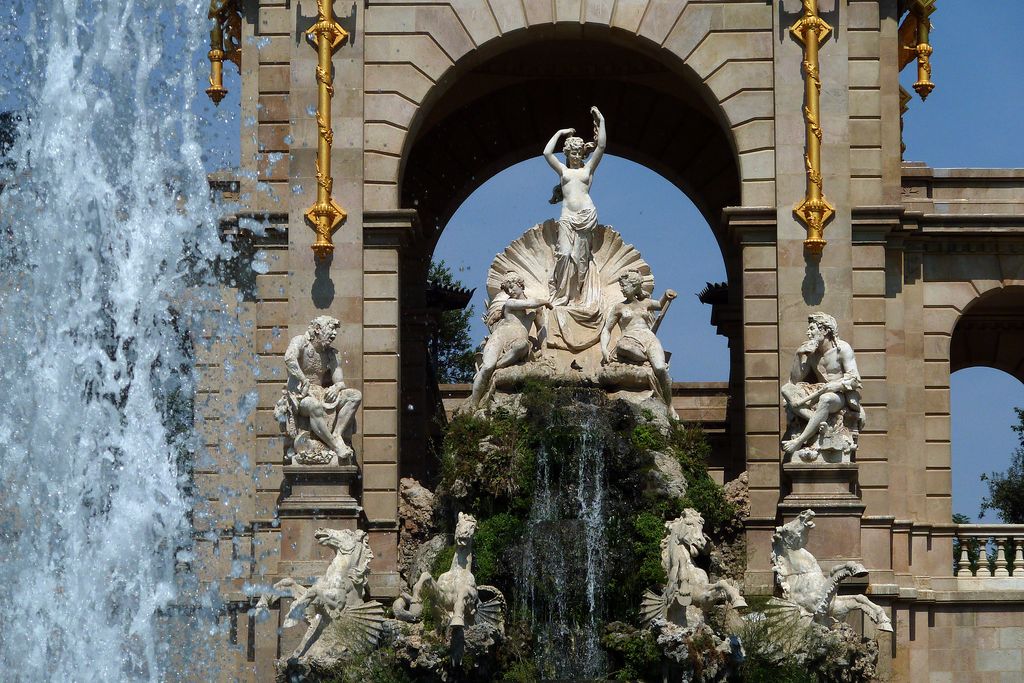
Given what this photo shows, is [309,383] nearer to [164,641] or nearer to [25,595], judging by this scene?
[164,641]

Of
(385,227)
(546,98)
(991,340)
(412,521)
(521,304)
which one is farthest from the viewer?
(991,340)

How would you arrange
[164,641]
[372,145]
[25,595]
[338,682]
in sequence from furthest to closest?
[372,145] → [164,641] → [338,682] → [25,595]

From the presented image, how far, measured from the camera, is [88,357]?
28.5 metres

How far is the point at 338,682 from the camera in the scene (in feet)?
95.5

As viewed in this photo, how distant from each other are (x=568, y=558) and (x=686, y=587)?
6.53ft

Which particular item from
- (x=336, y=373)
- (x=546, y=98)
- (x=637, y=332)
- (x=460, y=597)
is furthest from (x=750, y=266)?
(x=546, y=98)

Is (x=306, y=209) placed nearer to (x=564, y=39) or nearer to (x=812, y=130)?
(x=564, y=39)

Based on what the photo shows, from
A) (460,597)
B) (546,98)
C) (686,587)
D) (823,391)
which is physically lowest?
(460,597)

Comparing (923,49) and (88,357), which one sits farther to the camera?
(923,49)

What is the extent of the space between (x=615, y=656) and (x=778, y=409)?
501 centimetres

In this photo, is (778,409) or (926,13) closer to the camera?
(778,409)

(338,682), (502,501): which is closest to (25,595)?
(338,682)

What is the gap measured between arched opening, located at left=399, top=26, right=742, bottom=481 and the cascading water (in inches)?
312

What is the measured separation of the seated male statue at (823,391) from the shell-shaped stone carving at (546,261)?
3.23m
